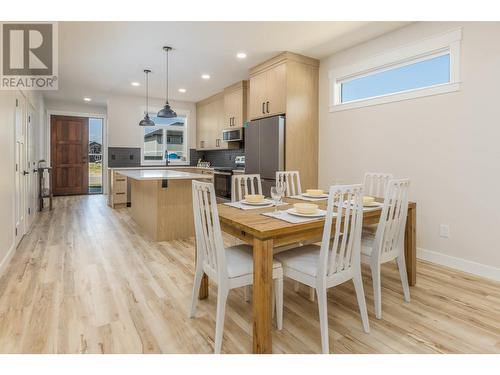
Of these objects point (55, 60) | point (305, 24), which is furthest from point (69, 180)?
point (305, 24)

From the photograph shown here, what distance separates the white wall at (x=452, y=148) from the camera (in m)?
2.74

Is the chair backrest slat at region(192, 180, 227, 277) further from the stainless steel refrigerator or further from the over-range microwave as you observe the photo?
the over-range microwave

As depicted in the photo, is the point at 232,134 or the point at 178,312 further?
the point at 232,134

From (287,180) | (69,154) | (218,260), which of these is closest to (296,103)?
(287,180)

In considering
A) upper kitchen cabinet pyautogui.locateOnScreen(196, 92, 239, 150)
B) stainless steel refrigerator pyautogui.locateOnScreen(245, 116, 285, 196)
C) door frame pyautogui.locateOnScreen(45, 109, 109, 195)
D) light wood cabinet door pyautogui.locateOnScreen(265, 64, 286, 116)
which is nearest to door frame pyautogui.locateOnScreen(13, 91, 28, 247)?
stainless steel refrigerator pyautogui.locateOnScreen(245, 116, 285, 196)

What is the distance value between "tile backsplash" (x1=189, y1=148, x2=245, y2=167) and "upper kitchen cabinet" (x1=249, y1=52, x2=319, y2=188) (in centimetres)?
208

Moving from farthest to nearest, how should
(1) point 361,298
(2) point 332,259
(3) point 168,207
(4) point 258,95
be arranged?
(4) point 258,95 → (3) point 168,207 → (1) point 361,298 → (2) point 332,259

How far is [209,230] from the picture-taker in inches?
68.9

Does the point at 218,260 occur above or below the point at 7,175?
below

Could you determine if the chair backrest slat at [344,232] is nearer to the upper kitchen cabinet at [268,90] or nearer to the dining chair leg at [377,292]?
the dining chair leg at [377,292]

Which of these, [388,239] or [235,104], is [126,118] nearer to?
[235,104]

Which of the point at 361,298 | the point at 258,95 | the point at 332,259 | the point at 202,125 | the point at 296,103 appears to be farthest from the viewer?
the point at 202,125

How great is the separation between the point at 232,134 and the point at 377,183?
11.5 feet
